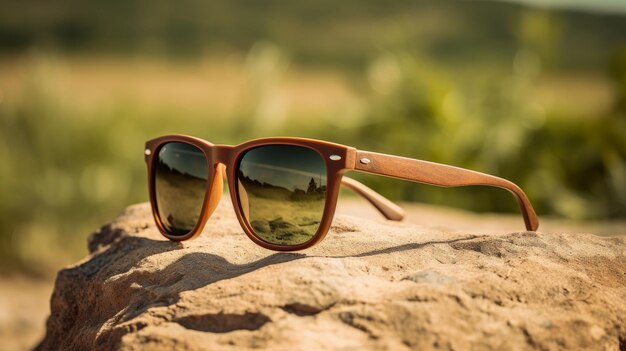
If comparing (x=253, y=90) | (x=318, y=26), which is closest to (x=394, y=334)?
(x=253, y=90)

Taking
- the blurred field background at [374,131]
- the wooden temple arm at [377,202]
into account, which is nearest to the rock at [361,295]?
the wooden temple arm at [377,202]

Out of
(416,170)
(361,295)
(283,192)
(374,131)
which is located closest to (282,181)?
(283,192)

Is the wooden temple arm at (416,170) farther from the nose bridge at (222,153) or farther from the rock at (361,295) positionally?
the nose bridge at (222,153)

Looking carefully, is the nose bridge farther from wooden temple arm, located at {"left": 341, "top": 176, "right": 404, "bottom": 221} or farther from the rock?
wooden temple arm, located at {"left": 341, "top": 176, "right": 404, "bottom": 221}

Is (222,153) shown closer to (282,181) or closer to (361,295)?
(282,181)

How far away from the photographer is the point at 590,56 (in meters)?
23.5

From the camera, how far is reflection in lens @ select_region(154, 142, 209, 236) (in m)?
1.93

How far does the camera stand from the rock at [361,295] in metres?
1.27

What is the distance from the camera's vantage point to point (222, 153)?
6.02 feet

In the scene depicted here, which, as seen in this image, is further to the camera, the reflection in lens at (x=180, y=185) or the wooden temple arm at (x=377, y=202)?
the wooden temple arm at (x=377, y=202)

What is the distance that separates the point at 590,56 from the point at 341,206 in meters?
23.2

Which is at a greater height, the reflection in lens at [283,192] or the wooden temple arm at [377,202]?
the reflection in lens at [283,192]

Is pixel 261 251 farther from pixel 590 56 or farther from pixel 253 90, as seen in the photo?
pixel 590 56

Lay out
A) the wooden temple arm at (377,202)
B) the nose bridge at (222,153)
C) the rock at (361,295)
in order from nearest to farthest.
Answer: the rock at (361,295)
the nose bridge at (222,153)
the wooden temple arm at (377,202)
